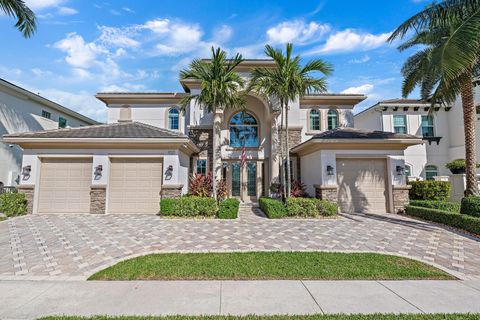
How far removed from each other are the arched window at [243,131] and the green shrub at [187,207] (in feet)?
18.6

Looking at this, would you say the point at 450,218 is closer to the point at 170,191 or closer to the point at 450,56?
the point at 450,56

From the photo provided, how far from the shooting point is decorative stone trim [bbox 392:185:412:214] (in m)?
11.3

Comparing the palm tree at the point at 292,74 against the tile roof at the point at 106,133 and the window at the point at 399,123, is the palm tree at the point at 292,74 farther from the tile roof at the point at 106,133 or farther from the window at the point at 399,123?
the window at the point at 399,123

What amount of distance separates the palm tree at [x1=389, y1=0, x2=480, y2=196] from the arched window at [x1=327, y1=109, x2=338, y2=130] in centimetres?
498

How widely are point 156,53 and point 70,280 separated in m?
12.4

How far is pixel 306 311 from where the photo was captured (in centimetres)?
329

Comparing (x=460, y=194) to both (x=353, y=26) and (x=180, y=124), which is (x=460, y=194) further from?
(x=180, y=124)

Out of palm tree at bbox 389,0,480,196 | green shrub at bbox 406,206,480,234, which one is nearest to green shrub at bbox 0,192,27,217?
palm tree at bbox 389,0,480,196

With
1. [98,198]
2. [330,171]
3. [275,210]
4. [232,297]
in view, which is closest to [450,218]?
[330,171]

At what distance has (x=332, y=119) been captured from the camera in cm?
1625

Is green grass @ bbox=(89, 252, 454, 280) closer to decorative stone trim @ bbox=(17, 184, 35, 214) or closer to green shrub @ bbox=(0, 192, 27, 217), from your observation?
green shrub @ bbox=(0, 192, 27, 217)

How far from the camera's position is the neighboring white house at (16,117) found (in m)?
14.5

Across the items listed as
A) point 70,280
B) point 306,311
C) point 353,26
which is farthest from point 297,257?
point 353,26

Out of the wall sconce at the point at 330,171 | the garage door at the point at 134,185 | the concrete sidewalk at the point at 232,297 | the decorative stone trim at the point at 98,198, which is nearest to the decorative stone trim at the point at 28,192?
the decorative stone trim at the point at 98,198
